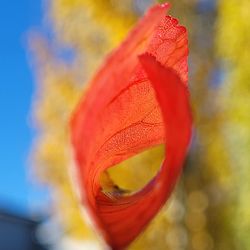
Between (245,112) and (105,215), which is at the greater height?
(245,112)

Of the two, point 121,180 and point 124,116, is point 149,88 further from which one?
point 121,180

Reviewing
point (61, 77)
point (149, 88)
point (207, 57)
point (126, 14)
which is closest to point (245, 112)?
point (207, 57)

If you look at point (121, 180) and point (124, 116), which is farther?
point (121, 180)

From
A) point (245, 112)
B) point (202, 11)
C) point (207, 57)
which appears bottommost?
point (245, 112)

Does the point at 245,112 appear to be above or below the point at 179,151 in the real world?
above

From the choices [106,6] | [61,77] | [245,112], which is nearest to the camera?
[245,112]

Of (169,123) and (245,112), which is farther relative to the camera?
(245,112)

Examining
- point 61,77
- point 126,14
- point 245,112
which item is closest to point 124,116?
point 245,112

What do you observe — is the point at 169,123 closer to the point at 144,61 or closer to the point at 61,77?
the point at 144,61

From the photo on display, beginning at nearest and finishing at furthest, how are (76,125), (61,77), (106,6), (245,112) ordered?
(76,125) < (245,112) < (106,6) < (61,77)
